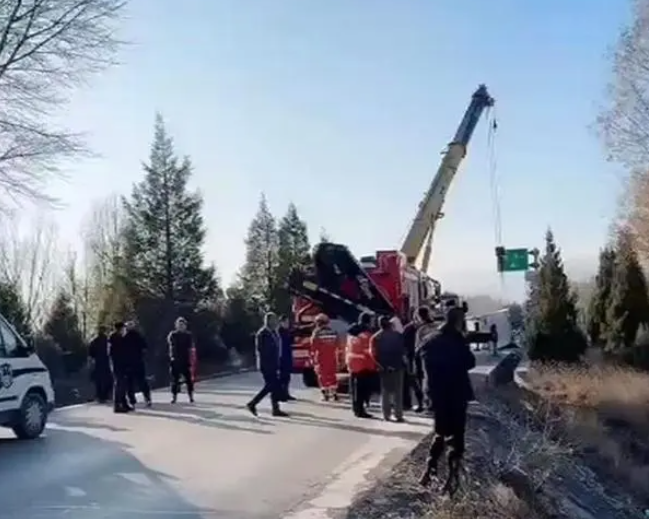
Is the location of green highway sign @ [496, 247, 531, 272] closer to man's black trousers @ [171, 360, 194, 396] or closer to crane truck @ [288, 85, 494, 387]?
crane truck @ [288, 85, 494, 387]

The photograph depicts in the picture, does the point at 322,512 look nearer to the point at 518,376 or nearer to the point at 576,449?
the point at 576,449

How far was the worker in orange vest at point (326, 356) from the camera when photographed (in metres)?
20.9

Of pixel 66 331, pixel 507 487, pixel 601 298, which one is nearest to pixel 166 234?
pixel 66 331

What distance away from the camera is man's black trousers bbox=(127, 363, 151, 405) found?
19769 millimetres

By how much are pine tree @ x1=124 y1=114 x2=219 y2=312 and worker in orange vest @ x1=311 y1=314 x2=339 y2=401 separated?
118ft

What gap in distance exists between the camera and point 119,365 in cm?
1938

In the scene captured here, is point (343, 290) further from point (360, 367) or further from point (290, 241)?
point (290, 241)

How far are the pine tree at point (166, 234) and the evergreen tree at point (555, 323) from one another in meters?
21.5

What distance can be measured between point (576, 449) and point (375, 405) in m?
3.86

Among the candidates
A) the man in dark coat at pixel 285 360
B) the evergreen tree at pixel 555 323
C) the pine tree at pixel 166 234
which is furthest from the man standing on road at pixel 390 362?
the pine tree at pixel 166 234

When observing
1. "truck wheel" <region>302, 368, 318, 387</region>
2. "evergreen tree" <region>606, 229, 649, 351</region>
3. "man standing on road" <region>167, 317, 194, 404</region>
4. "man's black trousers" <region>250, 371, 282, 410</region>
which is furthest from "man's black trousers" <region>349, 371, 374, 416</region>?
"evergreen tree" <region>606, 229, 649, 351</region>

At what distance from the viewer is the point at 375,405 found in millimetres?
19859

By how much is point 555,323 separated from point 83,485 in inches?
1243

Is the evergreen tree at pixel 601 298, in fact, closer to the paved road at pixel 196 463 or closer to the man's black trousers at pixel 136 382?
the man's black trousers at pixel 136 382
